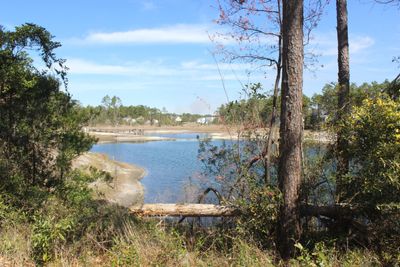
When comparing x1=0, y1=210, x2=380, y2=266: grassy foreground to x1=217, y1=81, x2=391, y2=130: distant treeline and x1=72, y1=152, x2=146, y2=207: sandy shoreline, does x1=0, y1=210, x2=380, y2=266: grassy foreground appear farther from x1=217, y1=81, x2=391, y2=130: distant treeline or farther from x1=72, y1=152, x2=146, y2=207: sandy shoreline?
x1=72, y1=152, x2=146, y2=207: sandy shoreline

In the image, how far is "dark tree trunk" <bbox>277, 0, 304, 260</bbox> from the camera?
597 cm

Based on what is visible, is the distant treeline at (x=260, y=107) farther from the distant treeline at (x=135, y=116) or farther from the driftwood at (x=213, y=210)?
the distant treeline at (x=135, y=116)

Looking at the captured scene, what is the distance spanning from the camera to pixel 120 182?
28188 millimetres

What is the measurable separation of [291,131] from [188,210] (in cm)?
238

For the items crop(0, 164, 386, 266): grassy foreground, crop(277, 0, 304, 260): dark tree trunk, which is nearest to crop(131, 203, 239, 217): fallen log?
crop(0, 164, 386, 266): grassy foreground

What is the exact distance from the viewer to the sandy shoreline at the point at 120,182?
893 inches

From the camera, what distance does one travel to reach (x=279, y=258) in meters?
5.91

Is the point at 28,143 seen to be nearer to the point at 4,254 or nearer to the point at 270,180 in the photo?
the point at 4,254

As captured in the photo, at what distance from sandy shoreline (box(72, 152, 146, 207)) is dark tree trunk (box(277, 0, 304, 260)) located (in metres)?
14.0

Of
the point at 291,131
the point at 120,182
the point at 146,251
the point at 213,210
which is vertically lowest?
the point at 120,182

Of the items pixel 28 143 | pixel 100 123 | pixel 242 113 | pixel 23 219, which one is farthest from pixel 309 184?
pixel 100 123

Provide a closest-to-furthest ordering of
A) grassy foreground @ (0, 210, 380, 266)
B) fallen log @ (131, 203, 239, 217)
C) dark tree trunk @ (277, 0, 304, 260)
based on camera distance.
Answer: grassy foreground @ (0, 210, 380, 266) < dark tree trunk @ (277, 0, 304, 260) < fallen log @ (131, 203, 239, 217)

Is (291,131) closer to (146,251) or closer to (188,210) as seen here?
(188,210)

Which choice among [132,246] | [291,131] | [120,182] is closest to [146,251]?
[132,246]
